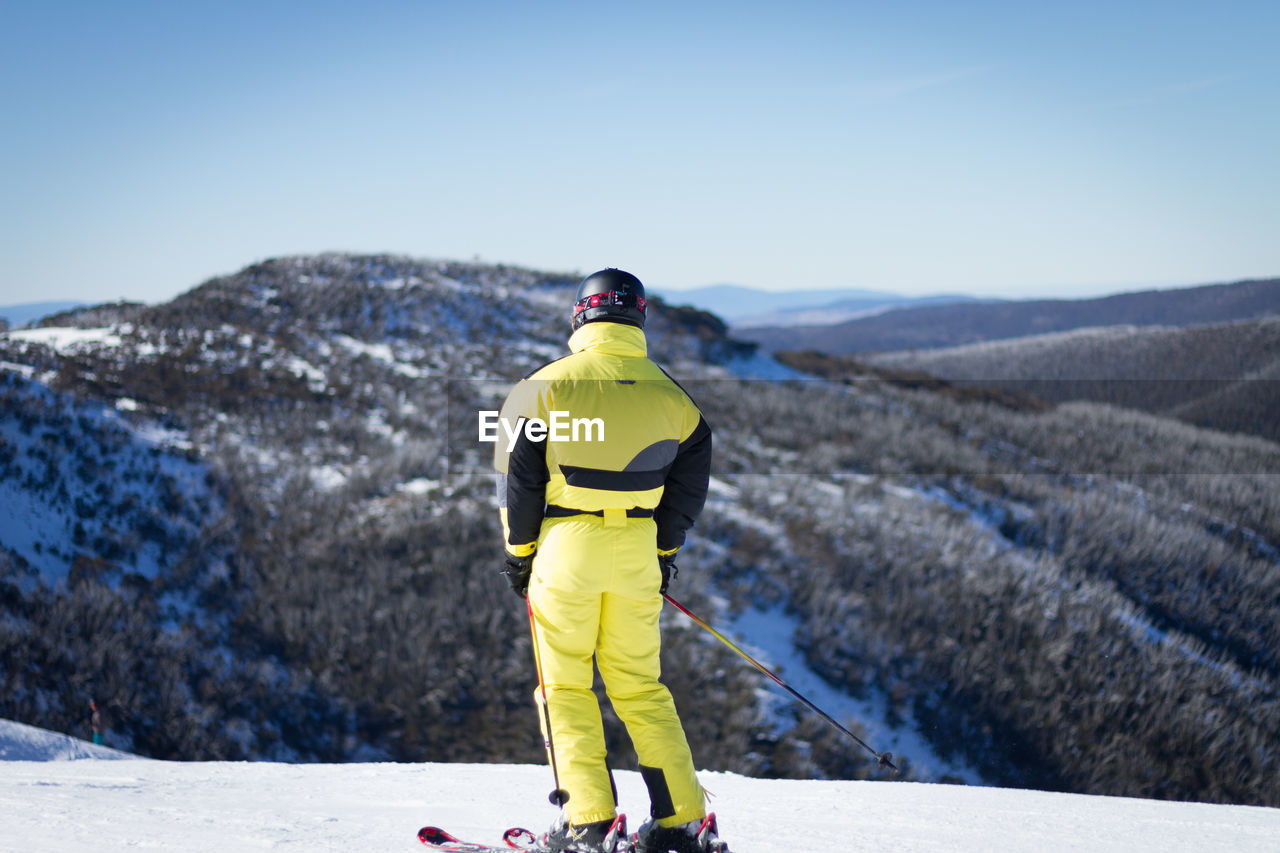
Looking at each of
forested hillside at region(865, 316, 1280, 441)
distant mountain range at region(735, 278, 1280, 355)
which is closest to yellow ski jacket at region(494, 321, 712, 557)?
forested hillside at region(865, 316, 1280, 441)

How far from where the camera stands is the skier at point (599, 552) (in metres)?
2.93

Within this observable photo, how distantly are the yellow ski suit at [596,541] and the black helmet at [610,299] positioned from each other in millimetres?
49

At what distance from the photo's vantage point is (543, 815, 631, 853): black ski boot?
111 inches

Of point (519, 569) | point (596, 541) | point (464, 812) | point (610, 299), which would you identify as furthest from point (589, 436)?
point (464, 812)

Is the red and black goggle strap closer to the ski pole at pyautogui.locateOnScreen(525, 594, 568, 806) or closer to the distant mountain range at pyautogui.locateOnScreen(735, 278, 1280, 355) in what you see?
the ski pole at pyautogui.locateOnScreen(525, 594, 568, 806)

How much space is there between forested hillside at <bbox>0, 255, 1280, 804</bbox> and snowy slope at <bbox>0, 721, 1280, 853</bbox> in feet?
9.49

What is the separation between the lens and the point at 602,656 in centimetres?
314

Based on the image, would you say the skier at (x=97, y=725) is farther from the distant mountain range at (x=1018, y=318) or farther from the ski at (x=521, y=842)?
the distant mountain range at (x=1018, y=318)

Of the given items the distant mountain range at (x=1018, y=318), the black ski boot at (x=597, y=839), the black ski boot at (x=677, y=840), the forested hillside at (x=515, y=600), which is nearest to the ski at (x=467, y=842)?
the black ski boot at (x=597, y=839)

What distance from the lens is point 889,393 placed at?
958 inches

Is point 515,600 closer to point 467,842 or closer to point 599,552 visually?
point 467,842

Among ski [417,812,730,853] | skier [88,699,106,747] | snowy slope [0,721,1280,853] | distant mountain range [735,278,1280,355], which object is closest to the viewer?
ski [417,812,730,853]

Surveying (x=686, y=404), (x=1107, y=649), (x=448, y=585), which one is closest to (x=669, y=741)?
(x=686, y=404)

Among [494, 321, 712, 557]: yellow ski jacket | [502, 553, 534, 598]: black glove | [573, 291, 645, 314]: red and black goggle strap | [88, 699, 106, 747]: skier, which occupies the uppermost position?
[573, 291, 645, 314]: red and black goggle strap
